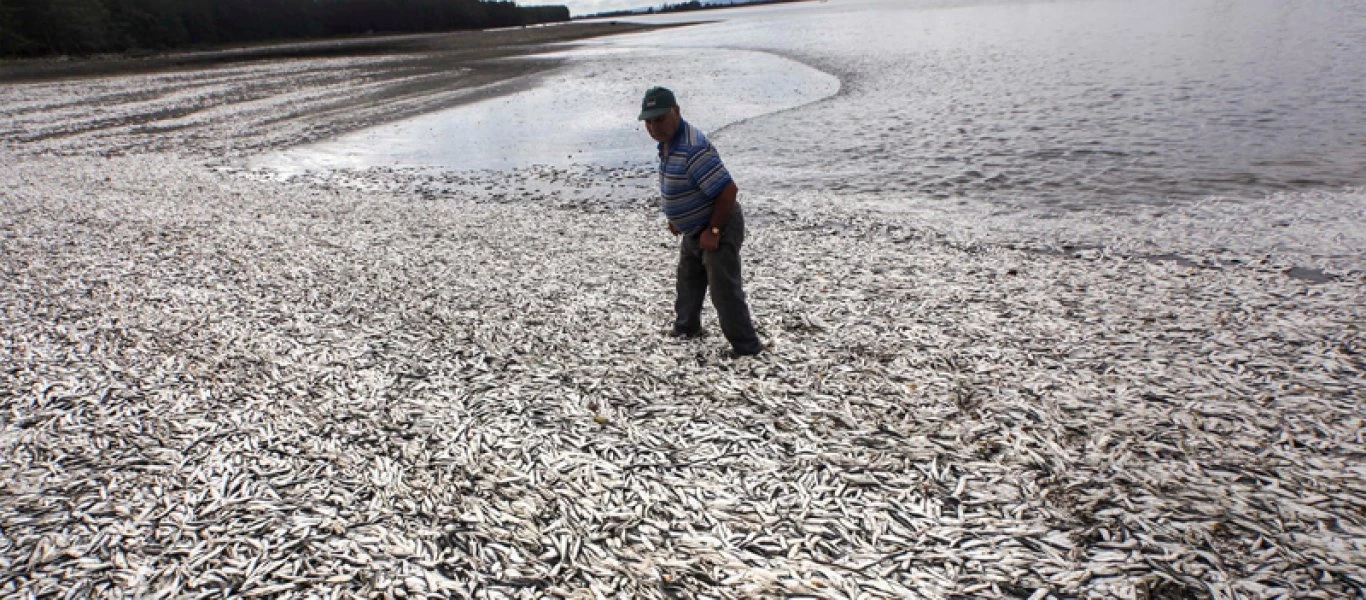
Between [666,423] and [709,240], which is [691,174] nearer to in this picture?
[709,240]

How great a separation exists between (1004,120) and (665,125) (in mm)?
20774

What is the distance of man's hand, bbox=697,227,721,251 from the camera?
20.0 ft

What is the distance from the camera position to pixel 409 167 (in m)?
19.9

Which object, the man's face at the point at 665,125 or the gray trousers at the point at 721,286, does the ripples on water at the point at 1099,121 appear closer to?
the gray trousers at the point at 721,286

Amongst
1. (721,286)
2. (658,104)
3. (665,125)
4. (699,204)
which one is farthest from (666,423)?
(658,104)

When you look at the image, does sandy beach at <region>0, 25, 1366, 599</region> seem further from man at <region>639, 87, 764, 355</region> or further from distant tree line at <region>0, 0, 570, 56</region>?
distant tree line at <region>0, 0, 570, 56</region>

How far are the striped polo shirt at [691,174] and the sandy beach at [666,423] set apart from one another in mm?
1958

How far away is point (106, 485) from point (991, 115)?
83.3 ft

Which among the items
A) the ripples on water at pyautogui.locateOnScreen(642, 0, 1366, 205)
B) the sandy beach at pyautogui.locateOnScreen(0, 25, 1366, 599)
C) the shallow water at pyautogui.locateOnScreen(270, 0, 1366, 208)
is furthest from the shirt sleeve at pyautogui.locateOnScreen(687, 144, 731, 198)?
the ripples on water at pyautogui.locateOnScreen(642, 0, 1366, 205)

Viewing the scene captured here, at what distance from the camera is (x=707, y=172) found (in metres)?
5.85

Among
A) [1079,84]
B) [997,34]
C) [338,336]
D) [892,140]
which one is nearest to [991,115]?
[892,140]

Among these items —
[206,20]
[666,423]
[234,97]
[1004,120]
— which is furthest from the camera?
[206,20]

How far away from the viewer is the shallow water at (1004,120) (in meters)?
15.5

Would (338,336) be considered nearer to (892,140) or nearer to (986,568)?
(986,568)
